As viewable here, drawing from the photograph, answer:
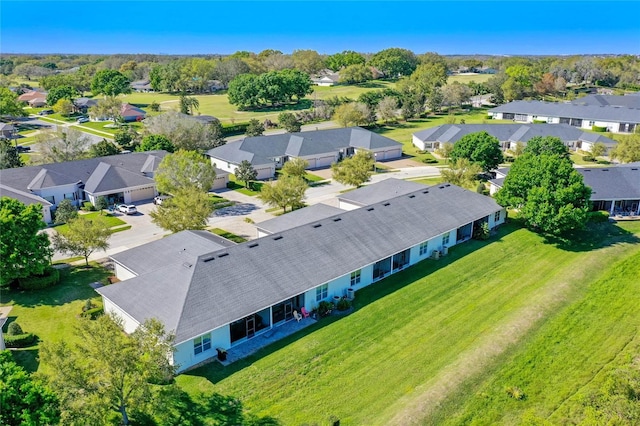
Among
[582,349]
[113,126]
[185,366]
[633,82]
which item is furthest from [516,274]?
[633,82]

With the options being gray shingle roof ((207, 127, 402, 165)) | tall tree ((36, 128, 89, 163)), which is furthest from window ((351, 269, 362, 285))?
tall tree ((36, 128, 89, 163))

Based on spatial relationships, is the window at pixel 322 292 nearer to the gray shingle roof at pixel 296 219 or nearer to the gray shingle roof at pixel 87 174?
the gray shingle roof at pixel 296 219

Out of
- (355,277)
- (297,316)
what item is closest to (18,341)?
(297,316)

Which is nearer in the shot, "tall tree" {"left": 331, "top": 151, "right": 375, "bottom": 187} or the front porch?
the front porch

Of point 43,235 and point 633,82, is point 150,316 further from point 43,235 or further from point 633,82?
point 633,82

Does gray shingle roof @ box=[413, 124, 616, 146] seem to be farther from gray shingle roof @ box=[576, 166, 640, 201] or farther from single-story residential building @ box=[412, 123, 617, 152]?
gray shingle roof @ box=[576, 166, 640, 201]

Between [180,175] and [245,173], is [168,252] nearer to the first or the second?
[180,175]

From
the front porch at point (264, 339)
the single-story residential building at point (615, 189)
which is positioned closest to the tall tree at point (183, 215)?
the front porch at point (264, 339)
